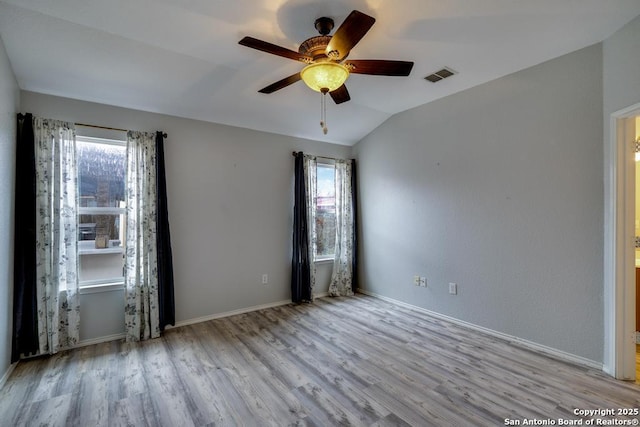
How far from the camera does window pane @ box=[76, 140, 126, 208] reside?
309 cm

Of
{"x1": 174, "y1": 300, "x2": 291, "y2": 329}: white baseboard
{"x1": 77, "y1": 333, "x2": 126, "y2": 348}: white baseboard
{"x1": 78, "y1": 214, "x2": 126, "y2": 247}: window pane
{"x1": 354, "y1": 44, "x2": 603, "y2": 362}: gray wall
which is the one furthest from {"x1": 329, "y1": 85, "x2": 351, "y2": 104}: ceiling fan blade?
{"x1": 77, "y1": 333, "x2": 126, "y2": 348}: white baseboard

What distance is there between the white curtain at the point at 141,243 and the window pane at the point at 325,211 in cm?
239

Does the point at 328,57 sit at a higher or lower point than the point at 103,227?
higher

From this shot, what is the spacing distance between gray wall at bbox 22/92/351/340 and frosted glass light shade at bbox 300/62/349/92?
215 centimetres

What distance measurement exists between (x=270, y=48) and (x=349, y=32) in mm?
512

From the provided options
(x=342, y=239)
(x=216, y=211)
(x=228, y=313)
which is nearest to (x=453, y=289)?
(x=342, y=239)

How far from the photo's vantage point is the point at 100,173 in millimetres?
3174

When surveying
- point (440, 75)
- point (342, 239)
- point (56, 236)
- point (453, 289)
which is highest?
point (440, 75)

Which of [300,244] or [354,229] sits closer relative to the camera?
[300,244]

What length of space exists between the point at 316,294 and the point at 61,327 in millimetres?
3079

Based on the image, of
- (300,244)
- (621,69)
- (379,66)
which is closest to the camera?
(379,66)

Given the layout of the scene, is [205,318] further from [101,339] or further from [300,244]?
[300,244]

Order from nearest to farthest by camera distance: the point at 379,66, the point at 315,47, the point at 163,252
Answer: the point at 315,47, the point at 379,66, the point at 163,252

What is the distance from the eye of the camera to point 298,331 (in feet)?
11.0
